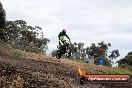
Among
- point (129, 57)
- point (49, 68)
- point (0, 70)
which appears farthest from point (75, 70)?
point (129, 57)

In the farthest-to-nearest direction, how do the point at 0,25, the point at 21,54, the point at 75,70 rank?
1. the point at 0,25
2. the point at 21,54
3. the point at 75,70

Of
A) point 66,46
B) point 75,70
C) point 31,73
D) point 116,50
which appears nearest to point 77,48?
point 116,50

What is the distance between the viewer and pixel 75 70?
24.7 meters

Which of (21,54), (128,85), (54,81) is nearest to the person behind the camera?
(54,81)

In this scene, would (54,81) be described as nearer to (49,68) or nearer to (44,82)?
(44,82)

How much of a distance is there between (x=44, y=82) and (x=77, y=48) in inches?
2285

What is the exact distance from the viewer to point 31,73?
66.0ft

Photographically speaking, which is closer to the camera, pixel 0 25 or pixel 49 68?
pixel 49 68

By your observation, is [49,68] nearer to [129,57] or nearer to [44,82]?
[44,82]

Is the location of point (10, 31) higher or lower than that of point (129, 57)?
higher

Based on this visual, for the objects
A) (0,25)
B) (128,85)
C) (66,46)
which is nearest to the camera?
(128,85)

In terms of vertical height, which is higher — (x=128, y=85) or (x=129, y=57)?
(x=129, y=57)

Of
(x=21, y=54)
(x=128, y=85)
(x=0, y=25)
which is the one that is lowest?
(x=128, y=85)

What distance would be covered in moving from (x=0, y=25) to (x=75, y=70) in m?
18.9
